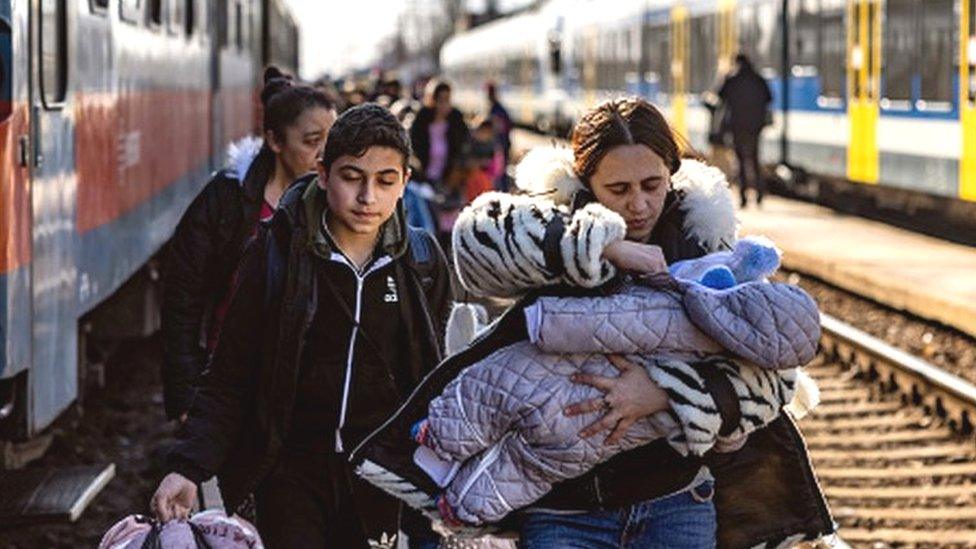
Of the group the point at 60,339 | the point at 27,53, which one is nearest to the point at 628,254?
the point at 27,53

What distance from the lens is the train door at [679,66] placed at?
106 feet

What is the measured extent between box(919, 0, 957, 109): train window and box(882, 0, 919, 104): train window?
291 mm

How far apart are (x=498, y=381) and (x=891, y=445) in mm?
7086

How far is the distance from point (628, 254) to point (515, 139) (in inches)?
1997

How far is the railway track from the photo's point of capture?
9070mm

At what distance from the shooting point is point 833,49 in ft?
78.7

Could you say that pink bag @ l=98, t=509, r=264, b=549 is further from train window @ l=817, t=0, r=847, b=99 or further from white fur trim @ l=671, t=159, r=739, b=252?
train window @ l=817, t=0, r=847, b=99

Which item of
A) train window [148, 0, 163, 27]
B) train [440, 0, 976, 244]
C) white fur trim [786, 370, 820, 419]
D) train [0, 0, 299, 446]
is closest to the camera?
white fur trim [786, 370, 820, 419]

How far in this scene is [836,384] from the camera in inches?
506

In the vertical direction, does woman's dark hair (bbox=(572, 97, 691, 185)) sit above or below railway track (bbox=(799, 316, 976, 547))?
above

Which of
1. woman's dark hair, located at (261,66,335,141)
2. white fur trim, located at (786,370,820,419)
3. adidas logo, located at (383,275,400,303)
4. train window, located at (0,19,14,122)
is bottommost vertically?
white fur trim, located at (786,370,820,419)

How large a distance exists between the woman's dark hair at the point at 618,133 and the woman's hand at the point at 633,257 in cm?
26

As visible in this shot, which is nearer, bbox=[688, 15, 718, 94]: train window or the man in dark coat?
the man in dark coat

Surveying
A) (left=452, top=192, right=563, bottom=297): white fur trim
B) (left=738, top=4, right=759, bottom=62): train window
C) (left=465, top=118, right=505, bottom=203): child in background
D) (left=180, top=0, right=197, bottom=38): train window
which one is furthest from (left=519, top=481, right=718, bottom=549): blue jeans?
(left=738, top=4, right=759, bottom=62): train window
